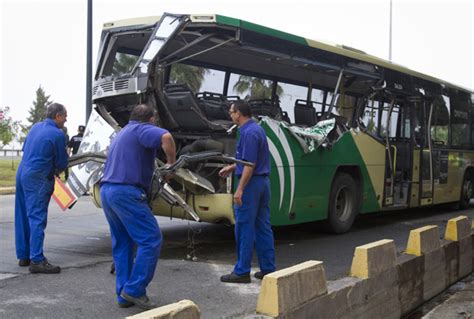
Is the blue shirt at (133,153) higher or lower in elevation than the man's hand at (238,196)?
higher

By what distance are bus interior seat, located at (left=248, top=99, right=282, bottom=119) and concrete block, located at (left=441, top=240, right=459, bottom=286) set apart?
2921mm

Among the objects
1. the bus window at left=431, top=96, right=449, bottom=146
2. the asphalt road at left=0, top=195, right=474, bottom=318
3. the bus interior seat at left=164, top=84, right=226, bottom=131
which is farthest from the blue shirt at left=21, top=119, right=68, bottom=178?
the bus window at left=431, top=96, right=449, bottom=146

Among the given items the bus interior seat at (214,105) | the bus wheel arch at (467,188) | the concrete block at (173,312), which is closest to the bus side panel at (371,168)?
the bus interior seat at (214,105)

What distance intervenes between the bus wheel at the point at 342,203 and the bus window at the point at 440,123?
3.29m

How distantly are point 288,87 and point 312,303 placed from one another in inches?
206

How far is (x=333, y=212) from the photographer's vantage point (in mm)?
8867

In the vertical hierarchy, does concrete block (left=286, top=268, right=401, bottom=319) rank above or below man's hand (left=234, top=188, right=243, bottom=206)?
below

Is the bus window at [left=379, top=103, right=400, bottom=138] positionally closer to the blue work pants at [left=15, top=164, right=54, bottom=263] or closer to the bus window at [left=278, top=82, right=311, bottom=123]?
the bus window at [left=278, top=82, right=311, bottom=123]

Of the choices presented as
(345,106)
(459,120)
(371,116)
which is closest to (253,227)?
(345,106)

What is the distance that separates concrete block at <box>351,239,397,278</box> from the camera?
17.1 feet

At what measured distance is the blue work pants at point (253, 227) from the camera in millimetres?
5445

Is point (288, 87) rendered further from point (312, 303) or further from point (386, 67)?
point (312, 303)

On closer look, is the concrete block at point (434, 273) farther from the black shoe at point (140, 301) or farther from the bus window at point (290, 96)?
the black shoe at point (140, 301)

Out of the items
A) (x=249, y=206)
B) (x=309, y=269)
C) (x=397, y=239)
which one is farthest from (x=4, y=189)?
(x=309, y=269)
